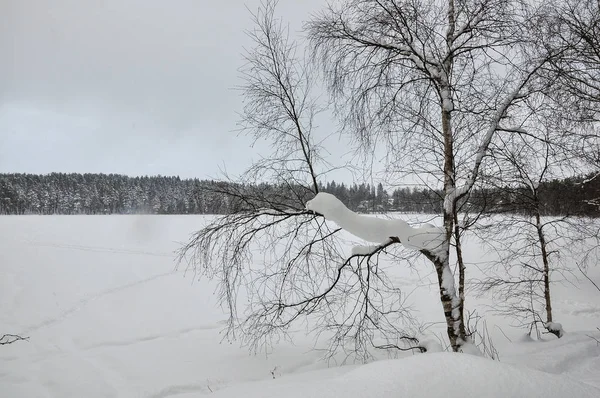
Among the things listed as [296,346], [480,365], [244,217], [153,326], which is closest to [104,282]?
[153,326]

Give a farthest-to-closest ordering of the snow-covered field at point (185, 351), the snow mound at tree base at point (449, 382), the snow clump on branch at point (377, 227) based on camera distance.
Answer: the snow clump on branch at point (377, 227), the snow-covered field at point (185, 351), the snow mound at tree base at point (449, 382)

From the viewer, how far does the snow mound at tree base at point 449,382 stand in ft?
6.03

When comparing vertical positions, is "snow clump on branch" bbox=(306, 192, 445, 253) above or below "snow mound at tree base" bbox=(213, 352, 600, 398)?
above

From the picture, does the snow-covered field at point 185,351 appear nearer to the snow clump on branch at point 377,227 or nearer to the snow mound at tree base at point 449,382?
the snow mound at tree base at point 449,382

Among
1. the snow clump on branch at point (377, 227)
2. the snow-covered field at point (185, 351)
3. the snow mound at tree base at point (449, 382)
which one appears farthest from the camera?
the snow clump on branch at point (377, 227)

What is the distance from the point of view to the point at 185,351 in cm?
956

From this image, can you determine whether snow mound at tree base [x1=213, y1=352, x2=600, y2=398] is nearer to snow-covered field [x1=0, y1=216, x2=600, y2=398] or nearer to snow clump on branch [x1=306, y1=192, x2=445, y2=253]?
snow-covered field [x1=0, y1=216, x2=600, y2=398]

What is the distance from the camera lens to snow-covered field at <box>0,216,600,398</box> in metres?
2.00

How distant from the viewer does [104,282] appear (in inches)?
660

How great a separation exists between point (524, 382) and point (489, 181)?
2528mm

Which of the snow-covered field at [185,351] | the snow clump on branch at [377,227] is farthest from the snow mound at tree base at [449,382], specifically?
the snow clump on branch at [377,227]

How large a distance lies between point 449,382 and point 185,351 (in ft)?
31.1

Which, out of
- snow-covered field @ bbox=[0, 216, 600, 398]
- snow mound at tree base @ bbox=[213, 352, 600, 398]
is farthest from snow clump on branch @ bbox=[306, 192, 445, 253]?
snow mound at tree base @ bbox=[213, 352, 600, 398]

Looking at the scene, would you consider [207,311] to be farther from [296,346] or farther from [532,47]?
[532,47]
